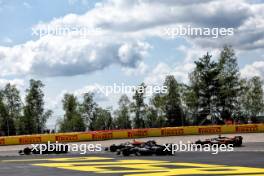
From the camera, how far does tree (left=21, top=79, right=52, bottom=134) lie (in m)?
118

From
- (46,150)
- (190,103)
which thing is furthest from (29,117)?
(46,150)

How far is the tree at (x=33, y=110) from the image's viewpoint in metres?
118

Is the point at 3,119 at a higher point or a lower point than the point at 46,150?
higher

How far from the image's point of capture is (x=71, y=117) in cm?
13112

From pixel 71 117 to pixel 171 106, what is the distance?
2716 cm

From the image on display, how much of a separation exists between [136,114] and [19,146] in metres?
63.9

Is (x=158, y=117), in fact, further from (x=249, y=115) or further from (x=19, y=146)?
(x=19, y=146)

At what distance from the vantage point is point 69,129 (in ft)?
427

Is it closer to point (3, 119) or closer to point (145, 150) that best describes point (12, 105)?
point (3, 119)

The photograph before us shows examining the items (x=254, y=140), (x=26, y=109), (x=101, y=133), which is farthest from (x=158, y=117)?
(x=254, y=140)

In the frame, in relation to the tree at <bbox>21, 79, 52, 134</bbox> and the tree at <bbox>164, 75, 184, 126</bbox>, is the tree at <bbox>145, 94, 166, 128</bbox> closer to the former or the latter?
the tree at <bbox>164, 75, 184, 126</bbox>

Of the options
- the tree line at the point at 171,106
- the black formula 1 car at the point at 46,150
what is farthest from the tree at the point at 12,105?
the black formula 1 car at the point at 46,150

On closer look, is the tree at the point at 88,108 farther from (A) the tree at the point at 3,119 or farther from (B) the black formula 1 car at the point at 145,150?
(B) the black formula 1 car at the point at 145,150

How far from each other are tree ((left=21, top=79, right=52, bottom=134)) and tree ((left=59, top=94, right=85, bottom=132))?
8.57 meters
